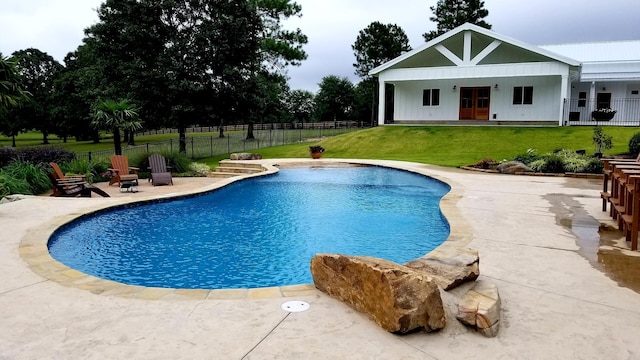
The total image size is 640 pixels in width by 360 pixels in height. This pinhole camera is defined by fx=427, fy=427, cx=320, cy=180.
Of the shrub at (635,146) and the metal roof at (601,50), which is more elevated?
the metal roof at (601,50)

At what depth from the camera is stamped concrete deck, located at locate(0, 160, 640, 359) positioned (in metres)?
3.22

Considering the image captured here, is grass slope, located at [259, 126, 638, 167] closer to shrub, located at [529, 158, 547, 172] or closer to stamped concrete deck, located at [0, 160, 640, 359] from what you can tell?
shrub, located at [529, 158, 547, 172]

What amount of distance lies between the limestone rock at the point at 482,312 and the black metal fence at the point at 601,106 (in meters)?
23.5

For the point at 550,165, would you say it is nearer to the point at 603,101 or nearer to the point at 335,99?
the point at 603,101

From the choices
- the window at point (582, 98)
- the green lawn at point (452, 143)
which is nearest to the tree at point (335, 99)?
the green lawn at point (452, 143)

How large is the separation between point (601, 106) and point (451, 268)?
2667 cm

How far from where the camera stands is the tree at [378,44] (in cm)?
4244

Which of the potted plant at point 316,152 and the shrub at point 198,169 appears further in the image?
the potted plant at point 316,152

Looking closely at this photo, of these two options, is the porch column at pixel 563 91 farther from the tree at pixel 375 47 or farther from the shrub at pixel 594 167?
the tree at pixel 375 47

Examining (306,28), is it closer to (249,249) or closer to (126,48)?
(126,48)

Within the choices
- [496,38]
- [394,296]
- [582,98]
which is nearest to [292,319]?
[394,296]

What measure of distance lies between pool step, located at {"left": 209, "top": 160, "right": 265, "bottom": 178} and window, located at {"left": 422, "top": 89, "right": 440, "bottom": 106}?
14715mm

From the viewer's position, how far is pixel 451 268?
4.30 m

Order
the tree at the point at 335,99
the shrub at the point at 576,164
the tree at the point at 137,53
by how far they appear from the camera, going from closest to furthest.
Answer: the shrub at the point at 576,164 → the tree at the point at 137,53 → the tree at the point at 335,99
